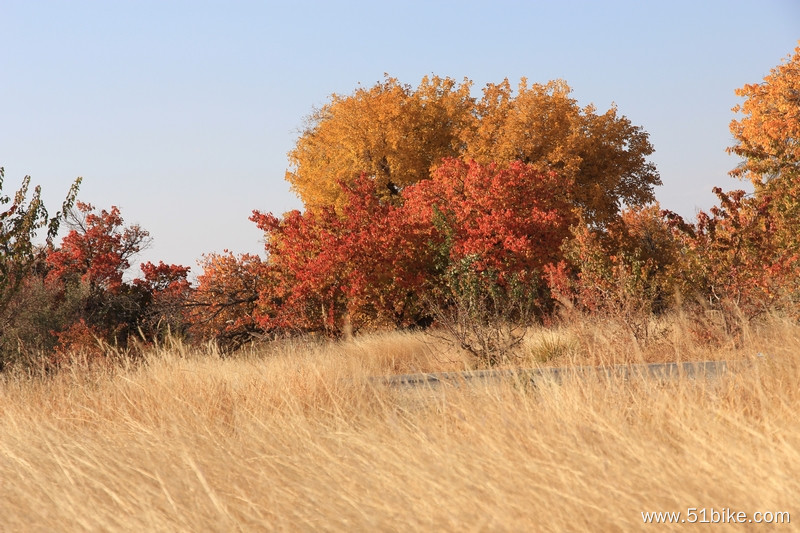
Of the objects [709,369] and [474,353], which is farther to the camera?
[474,353]

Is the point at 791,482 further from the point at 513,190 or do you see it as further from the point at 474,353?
the point at 513,190

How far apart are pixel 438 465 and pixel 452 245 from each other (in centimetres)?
1678

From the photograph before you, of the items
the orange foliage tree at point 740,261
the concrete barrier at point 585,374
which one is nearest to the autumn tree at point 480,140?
the orange foliage tree at point 740,261

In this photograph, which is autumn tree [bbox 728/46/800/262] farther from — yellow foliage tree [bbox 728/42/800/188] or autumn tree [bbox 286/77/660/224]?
autumn tree [bbox 286/77/660/224]

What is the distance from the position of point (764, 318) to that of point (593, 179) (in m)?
21.7

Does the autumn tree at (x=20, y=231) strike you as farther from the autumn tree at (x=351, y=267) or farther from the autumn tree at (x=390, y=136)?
the autumn tree at (x=390, y=136)

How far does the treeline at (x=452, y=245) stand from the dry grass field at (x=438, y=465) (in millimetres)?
3681

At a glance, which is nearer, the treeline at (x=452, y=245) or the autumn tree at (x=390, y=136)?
the treeline at (x=452, y=245)

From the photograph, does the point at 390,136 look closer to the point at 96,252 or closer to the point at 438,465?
the point at 96,252

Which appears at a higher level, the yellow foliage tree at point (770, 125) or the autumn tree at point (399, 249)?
the yellow foliage tree at point (770, 125)

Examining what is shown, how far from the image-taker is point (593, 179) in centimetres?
3422

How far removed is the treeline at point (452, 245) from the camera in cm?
1419

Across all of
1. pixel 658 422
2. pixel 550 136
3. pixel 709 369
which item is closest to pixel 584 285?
pixel 709 369

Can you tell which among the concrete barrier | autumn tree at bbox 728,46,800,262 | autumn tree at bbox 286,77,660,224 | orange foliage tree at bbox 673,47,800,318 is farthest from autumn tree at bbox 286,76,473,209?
the concrete barrier
